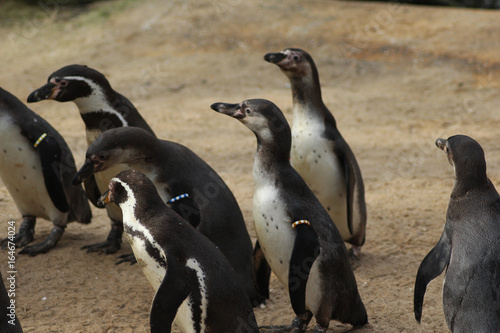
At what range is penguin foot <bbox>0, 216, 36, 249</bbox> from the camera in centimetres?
481

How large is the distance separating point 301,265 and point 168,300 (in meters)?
0.84

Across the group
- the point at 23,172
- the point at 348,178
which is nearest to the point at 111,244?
the point at 23,172

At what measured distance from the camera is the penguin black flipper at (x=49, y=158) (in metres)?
4.69

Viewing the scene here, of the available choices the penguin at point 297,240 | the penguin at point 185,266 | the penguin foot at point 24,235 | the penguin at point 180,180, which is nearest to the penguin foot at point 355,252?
the penguin at point 180,180

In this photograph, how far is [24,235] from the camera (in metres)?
4.95

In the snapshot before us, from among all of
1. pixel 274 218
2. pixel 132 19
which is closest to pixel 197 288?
pixel 274 218

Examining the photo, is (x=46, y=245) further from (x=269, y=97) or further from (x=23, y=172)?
(x=269, y=97)

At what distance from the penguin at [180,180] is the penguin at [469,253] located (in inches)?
44.6

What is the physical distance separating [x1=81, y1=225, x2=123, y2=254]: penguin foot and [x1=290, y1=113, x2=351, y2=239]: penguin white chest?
142 centimetres

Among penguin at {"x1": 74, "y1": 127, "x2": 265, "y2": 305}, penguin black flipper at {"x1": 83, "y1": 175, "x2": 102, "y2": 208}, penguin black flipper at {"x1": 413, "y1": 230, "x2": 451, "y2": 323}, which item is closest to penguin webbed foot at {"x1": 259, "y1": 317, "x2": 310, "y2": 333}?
penguin at {"x1": 74, "y1": 127, "x2": 265, "y2": 305}

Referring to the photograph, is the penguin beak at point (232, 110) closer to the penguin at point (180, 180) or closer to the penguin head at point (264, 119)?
the penguin head at point (264, 119)

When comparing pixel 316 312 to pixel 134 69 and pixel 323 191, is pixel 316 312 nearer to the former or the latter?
pixel 323 191

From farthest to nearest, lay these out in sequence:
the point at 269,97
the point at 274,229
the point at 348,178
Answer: the point at 269,97 < the point at 348,178 < the point at 274,229

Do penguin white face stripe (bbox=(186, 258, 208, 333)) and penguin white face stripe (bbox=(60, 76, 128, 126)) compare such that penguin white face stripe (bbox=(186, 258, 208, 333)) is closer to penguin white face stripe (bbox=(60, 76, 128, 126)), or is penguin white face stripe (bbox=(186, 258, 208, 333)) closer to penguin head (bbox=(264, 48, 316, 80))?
penguin white face stripe (bbox=(60, 76, 128, 126))
